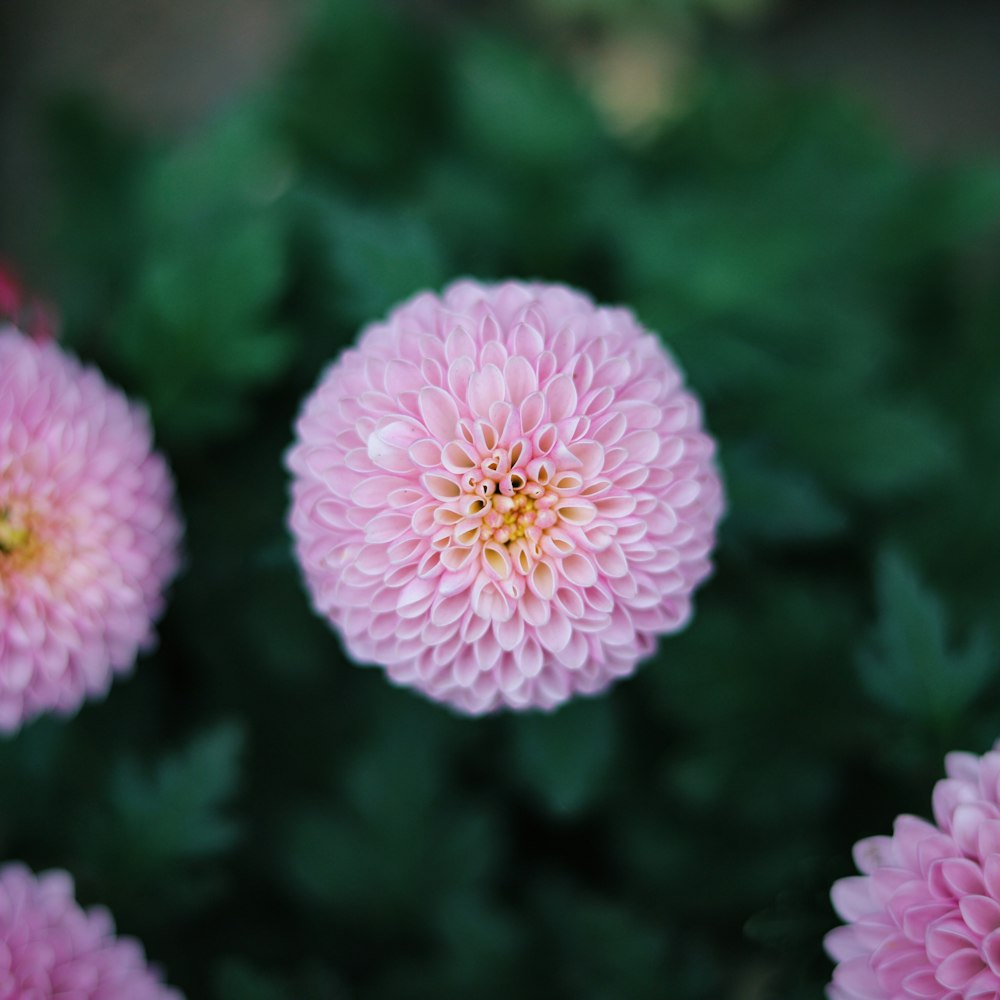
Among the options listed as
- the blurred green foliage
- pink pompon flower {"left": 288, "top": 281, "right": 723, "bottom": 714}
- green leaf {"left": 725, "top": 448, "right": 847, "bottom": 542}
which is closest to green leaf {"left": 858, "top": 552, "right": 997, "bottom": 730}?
the blurred green foliage

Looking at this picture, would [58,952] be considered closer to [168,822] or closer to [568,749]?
[168,822]

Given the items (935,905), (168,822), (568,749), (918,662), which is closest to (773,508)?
(918,662)

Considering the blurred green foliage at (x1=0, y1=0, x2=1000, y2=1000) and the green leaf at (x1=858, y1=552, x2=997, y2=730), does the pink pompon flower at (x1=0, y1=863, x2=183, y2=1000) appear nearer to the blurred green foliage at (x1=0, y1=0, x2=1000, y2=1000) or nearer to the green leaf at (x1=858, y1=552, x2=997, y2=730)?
the blurred green foliage at (x1=0, y1=0, x2=1000, y2=1000)

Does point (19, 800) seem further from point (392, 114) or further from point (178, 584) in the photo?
point (392, 114)

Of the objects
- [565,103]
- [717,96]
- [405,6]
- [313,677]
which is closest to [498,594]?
[313,677]

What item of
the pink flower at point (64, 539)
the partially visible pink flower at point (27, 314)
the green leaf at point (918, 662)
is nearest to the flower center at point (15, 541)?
the pink flower at point (64, 539)

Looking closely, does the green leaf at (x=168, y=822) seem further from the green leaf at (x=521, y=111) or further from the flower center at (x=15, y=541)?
the green leaf at (x=521, y=111)
